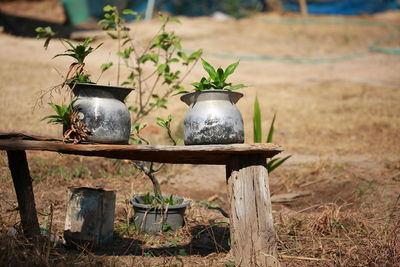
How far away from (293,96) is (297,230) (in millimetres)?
6006

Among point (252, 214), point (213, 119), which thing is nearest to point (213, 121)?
point (213, 119)

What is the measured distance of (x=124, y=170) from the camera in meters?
4.92

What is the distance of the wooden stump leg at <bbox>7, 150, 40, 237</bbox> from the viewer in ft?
8.64

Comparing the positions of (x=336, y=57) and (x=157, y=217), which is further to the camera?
(x=336, y=57)

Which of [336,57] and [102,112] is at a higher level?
[336,57]

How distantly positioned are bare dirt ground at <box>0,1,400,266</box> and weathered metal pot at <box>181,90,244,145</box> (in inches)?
27.7

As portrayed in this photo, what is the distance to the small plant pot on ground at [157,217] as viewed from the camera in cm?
334

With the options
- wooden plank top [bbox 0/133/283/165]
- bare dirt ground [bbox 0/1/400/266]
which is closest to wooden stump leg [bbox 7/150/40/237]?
bare dirt ground [bbox 0/1/400/266]

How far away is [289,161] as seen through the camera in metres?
5.58

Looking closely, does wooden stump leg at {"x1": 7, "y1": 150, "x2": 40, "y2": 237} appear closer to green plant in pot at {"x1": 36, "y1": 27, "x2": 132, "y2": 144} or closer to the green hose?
green plant in pot at {"x1": 36, "y1": 27, "x2": 132, "y2": 144}

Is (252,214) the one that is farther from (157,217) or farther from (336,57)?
(336,57)

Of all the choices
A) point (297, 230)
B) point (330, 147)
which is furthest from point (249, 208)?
point (330, 147)

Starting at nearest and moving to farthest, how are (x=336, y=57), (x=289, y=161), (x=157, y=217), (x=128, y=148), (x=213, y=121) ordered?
(x=128, y=148), (x=213, y=121), (x=157, y=217), (x=289, y=161), (x=336, y=57)

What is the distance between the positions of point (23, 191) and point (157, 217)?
3.40 ft
